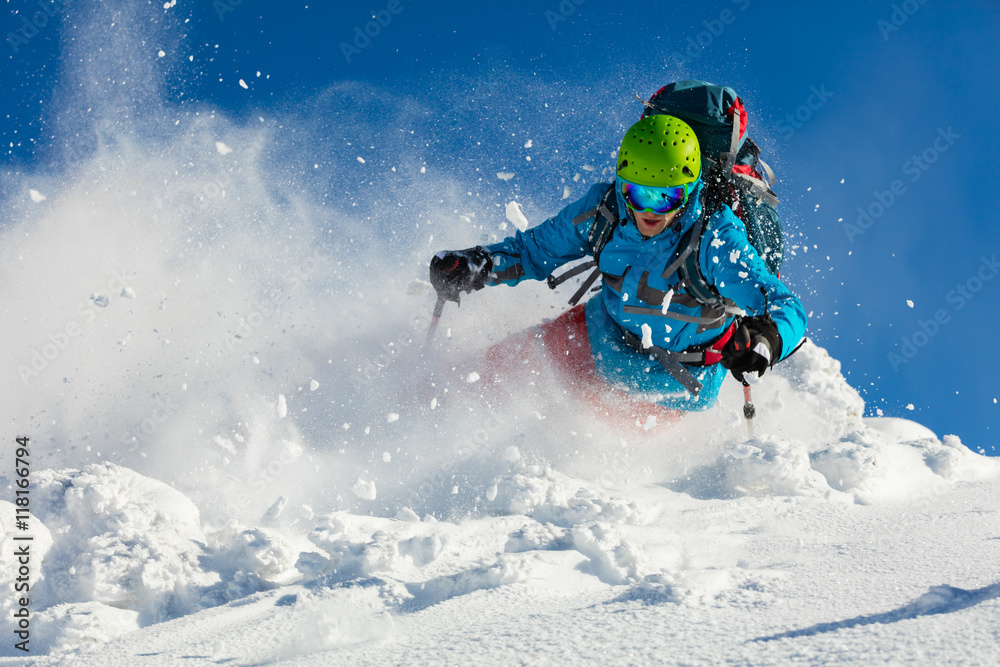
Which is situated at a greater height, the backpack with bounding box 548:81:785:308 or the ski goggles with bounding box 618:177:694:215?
the backpack with bounding box 548:81:785:308

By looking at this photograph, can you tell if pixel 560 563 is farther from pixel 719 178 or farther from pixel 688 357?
pixel 719 178

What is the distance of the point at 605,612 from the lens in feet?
7.29

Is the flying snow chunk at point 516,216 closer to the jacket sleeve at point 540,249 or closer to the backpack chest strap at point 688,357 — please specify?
the jacket sleeve at point 540,249

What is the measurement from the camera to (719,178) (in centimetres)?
414

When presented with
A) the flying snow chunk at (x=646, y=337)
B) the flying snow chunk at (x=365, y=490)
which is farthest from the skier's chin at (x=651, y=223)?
the flying snow chunk at (x=365, y=490)

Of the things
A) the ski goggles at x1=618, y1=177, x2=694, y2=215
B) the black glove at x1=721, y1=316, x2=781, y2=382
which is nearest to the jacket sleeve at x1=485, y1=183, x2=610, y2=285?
the ski goggles at x1=618, y1=177, x2=694, y2=215

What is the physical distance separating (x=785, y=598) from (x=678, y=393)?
7.99ft

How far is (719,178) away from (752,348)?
1619 millimetres

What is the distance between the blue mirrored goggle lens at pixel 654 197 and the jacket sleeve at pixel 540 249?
75 cm

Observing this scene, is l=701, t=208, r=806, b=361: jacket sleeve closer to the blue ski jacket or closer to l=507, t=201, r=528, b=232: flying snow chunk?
the blue ski jacket

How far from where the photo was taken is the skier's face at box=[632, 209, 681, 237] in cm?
367

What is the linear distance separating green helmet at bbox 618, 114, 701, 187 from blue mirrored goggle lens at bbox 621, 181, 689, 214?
0.04 meters

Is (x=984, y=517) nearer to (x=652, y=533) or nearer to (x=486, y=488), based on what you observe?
(x=652, y=533)

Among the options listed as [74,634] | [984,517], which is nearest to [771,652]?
[984,517]
